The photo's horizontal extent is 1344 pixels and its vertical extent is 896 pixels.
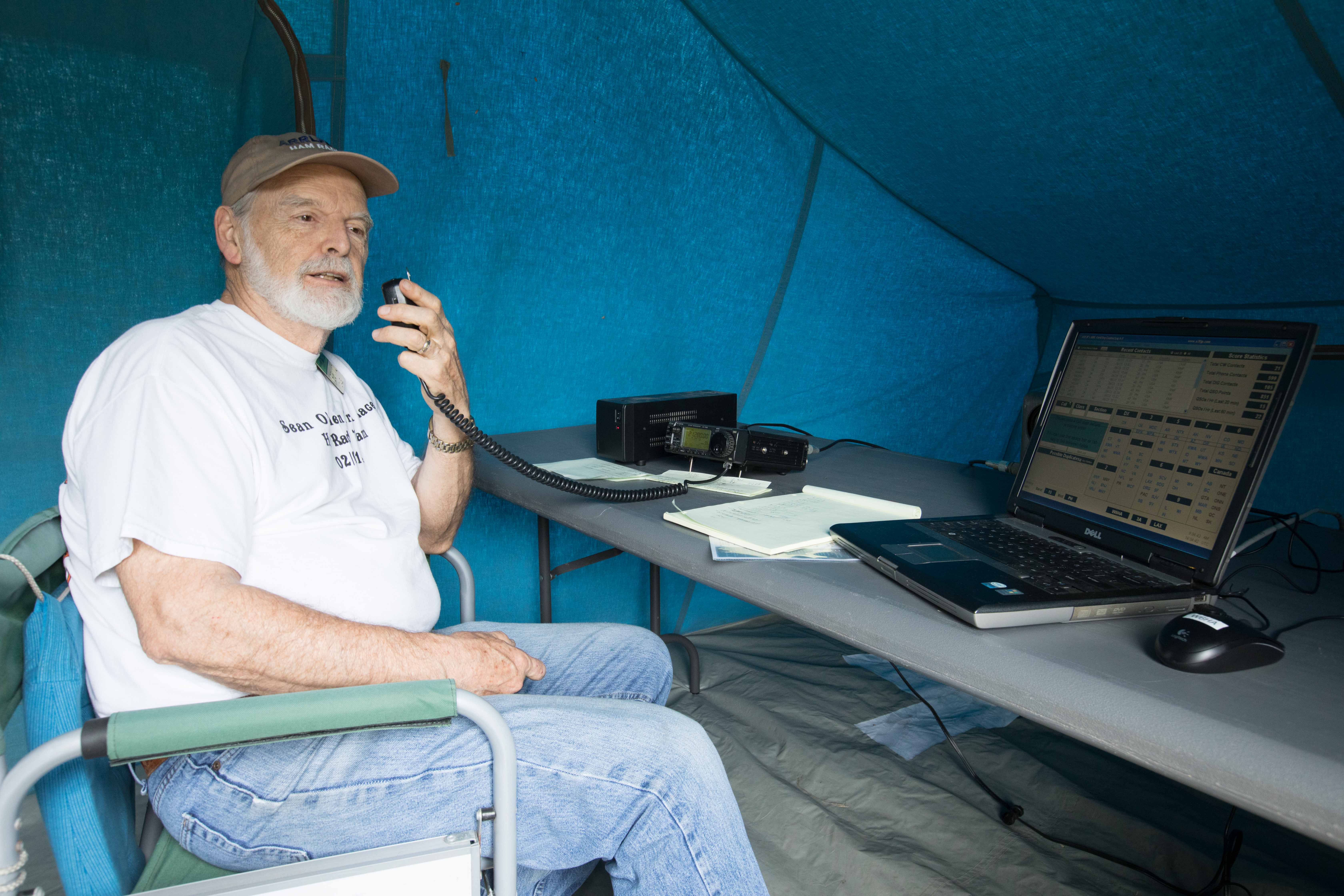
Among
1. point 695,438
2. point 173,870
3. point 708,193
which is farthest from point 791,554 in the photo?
point 708,193

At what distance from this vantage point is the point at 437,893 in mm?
767

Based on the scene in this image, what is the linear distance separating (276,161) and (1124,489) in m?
1.33

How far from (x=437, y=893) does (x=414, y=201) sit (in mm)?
1504

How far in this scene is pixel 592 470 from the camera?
1.49m

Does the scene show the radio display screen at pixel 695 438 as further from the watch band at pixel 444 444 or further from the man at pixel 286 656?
the man at pixel 286 656

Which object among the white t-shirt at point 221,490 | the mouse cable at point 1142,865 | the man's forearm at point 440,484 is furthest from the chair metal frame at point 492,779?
the mouse cable at point 1142,865

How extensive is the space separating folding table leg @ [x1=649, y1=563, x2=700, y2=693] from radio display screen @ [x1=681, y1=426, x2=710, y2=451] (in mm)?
698

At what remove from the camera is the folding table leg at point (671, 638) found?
85.0 inches

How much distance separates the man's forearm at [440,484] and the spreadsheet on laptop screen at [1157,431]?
0.97 m

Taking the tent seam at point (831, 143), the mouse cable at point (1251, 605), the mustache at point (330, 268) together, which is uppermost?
the tent seam at point (831, 143)

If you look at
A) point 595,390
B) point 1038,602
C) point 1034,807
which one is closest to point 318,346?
point 595,390

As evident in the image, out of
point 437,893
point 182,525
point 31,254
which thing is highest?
point 31,254

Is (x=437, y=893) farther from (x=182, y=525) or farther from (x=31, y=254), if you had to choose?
(x=31, y=254)

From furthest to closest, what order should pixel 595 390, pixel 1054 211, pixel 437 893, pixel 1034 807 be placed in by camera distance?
pixel 595 390
pixel 1054 211
pixel 1034 807
pixel 437 893
